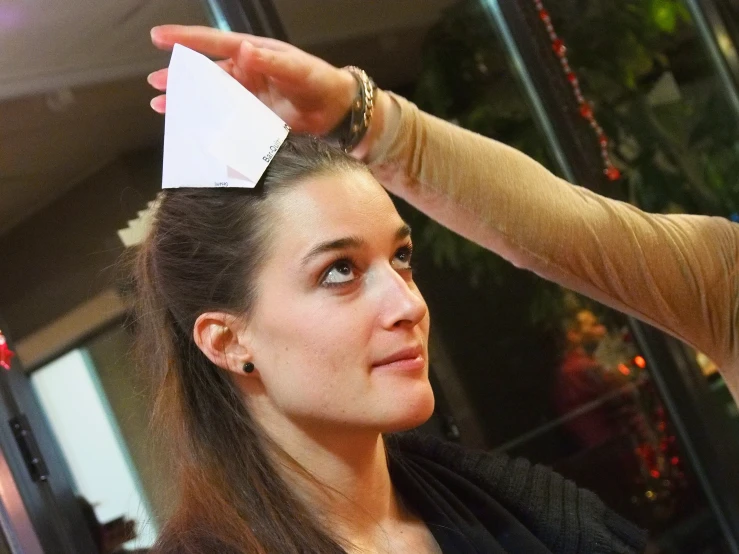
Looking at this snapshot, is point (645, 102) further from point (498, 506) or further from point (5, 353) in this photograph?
point (5, 353)

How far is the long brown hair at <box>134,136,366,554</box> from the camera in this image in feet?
3.32

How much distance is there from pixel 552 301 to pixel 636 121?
23.8 inches

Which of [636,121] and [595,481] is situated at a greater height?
[636,121]

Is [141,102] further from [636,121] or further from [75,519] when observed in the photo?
[636,121]

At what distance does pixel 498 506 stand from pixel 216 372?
1.46 ft

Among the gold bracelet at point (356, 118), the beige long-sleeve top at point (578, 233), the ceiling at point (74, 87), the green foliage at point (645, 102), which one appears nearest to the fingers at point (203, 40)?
the gold bracelet at point (356, 118)

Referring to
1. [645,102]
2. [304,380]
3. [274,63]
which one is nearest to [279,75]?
[274,63]

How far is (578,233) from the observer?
120cm

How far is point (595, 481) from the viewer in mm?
2605

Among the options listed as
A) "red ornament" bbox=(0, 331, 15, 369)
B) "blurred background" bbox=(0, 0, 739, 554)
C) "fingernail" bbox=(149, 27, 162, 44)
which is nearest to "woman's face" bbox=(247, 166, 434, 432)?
"fingernail" bbox=(149, 27, 162, 44)

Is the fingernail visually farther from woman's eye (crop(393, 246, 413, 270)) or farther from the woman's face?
woman's eye (crop(393, 246, 413, 270))

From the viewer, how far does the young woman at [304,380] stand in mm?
1009

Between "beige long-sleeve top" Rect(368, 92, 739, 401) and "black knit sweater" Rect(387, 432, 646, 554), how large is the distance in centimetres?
29

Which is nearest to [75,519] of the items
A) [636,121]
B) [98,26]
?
[98,26]
